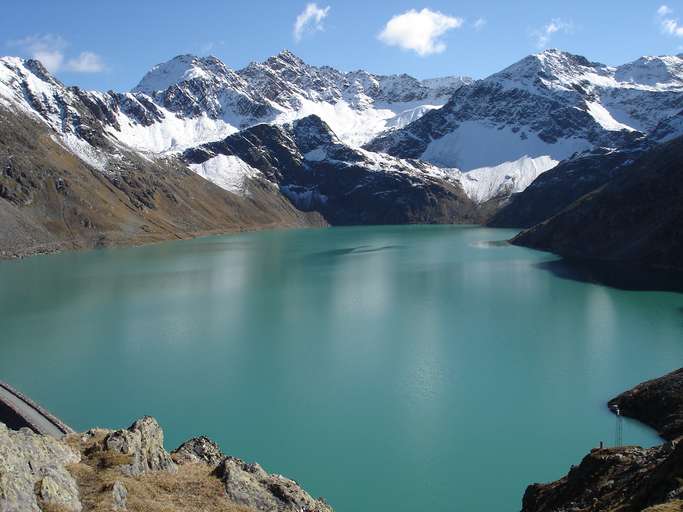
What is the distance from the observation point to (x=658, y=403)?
33938mm

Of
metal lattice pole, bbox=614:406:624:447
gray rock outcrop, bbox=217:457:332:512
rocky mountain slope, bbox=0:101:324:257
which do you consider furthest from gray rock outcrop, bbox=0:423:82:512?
rocky mountain slope, bbox=0:101:324:257

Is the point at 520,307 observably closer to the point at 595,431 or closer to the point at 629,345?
the point at 629,345

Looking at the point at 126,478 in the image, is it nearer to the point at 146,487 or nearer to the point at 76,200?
the point at 146,487

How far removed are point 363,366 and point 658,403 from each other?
1935 centimetres

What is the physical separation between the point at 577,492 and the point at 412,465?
10530 mm

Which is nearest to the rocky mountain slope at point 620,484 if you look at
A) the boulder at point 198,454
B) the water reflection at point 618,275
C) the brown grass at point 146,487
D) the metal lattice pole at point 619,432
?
the brown grass at point 146,487

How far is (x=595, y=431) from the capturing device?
1270 inches

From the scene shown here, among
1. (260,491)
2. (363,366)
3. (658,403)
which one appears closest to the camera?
(260,491)

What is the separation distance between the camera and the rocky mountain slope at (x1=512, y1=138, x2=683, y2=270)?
9394 centimetres

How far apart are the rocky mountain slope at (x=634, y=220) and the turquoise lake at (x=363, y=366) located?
73.0 ft

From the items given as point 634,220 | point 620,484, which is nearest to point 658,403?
point 620,484

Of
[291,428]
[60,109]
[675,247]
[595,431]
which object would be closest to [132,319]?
[291,428]

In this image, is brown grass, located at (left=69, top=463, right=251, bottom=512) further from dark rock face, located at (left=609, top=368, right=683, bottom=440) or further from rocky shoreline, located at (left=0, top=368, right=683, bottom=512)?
dark rock face, located at (left=609, top=368, right=683, bottom=440)

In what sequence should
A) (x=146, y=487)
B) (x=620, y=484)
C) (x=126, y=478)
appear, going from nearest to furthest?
(x=126, y=478), (x=146, y=487), (x=620, y=484)
